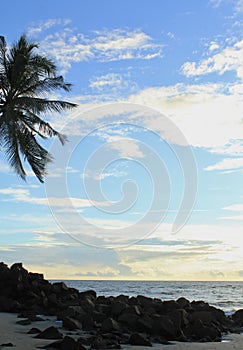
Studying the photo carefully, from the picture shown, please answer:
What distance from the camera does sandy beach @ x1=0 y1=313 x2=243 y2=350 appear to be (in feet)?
34.1

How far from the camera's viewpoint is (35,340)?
35.1 ft

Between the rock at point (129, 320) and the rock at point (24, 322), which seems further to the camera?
the rock at point (24, 322)

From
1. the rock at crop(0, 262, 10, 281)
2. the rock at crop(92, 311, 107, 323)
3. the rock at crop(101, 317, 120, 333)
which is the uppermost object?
the rock at crop(0, 262, 10, 281)

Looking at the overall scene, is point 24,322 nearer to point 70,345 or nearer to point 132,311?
point 132,311

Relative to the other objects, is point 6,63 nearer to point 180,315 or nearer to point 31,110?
point 31,110

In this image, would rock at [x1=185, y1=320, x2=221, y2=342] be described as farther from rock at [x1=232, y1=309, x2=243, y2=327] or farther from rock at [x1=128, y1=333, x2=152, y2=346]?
rock at [x1=232, y1=309, x2=243, y2=327]

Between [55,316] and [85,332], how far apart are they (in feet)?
8.97

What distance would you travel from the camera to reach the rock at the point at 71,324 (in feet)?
40.5

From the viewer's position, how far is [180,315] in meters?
13.4

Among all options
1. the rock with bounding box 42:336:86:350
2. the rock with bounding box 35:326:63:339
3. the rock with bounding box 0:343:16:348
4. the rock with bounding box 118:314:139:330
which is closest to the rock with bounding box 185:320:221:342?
the rock with bounding box 118:314:139:330

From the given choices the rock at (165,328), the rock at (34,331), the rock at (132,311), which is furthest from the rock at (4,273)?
the rock at (165,328)

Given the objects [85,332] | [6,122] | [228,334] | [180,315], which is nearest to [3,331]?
[85,332]

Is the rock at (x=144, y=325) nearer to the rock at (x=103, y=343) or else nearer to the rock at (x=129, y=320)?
the rock at (x=129, y=320)

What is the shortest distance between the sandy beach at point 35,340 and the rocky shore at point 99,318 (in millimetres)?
183
